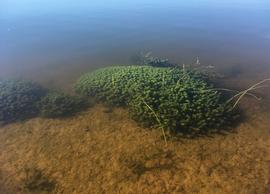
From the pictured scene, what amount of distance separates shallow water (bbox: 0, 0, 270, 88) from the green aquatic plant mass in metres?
2.12

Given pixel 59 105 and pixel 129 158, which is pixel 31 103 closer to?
pixel 59 105

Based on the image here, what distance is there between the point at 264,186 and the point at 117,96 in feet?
14.9

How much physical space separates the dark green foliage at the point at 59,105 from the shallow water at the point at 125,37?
1574mm

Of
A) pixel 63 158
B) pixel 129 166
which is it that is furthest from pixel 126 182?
pixel 63 158

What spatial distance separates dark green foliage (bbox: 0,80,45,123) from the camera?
28.7ft

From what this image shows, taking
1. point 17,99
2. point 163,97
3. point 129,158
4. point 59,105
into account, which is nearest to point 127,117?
point 163,97

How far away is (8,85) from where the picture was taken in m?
9.77

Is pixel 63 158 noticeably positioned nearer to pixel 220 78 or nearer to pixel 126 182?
pixel 126 182

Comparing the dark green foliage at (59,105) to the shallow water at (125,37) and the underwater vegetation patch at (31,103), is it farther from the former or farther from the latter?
the shallow water at (125,37)

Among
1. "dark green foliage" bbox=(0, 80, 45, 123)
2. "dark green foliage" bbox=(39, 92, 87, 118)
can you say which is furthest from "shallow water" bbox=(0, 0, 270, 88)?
"dark green foliage" bbox=(39, 92, 87, 118)

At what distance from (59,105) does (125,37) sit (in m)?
Answer: 7.53

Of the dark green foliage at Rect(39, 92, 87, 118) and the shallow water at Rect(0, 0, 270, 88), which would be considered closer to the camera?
the dark green foliage at Rect(39, 92, 87, 118)

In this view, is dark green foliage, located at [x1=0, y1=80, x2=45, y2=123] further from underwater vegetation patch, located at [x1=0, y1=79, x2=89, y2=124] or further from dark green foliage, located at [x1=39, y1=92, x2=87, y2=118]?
dark green foliage, located at [x1=39, y1=92, x2=87, y2=118]

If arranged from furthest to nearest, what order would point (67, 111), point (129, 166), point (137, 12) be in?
point (137, 12), point (67, 111), point (129, 166)
